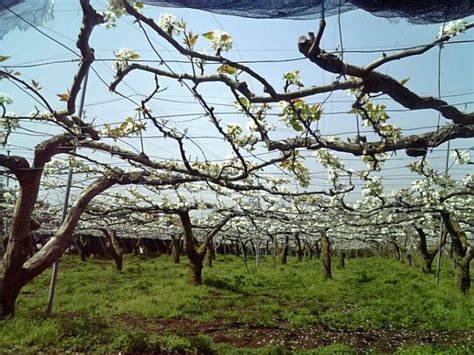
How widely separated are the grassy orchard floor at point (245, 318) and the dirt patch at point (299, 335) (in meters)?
0.02

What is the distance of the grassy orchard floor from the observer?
16.8 ft

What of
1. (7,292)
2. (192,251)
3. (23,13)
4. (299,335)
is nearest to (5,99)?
(23,13)

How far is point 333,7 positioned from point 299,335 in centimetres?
539

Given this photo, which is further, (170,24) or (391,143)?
(391,143)

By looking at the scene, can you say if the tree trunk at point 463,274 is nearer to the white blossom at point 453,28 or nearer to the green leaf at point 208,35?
the white blossom at point 453,28

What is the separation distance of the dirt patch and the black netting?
467cm

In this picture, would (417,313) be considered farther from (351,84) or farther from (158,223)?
(158,223)

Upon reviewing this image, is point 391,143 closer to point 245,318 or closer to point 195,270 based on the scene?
point 245,318

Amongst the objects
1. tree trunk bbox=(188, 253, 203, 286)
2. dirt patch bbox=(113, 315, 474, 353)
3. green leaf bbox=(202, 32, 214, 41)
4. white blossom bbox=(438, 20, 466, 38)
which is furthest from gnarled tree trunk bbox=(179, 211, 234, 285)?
white blossom bbox=(438, 20, 466, 38)

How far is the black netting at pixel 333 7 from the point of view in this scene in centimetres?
204

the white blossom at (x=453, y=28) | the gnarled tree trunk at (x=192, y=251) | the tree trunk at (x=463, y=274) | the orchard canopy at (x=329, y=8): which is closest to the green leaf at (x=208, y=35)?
the orchard canopy at (x=329, y=8)

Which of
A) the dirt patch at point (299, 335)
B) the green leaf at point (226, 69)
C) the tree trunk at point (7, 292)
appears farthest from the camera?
the dirt patch at point (299, 335)

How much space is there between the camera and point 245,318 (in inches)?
284

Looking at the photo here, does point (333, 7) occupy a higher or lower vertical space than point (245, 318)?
higher
